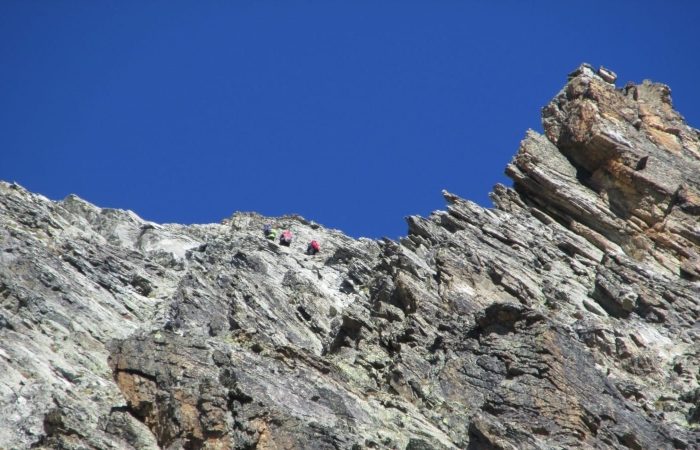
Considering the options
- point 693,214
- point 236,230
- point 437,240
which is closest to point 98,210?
point 236,230

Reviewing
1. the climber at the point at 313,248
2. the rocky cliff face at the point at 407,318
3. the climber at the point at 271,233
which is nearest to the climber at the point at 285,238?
the climber at the point at 271,233

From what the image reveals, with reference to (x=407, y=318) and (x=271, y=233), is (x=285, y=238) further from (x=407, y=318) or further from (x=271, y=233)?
(x=407, y=318)

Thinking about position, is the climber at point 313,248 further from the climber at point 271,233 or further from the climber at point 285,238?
the climber at point 271,233

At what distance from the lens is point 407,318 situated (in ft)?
146

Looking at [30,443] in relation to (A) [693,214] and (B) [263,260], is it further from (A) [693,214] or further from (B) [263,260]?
(A) [693,214]

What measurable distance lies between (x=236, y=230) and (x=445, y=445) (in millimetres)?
41555

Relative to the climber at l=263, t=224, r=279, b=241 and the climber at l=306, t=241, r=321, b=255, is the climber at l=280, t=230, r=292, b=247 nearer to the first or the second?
the climber at l=263, t=224, r=279, b=241

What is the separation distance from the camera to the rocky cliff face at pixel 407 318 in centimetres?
3244

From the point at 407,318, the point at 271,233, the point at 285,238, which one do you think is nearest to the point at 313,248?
the point at 285,238

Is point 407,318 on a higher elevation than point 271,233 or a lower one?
lower

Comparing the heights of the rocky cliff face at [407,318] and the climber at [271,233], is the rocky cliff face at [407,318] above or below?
below

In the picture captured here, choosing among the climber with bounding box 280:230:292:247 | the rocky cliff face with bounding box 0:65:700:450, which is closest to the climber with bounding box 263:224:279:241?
the climber with bounding box 280:230:292:247

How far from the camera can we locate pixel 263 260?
5597 cm

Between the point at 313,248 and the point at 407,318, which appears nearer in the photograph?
the point at 407,318
